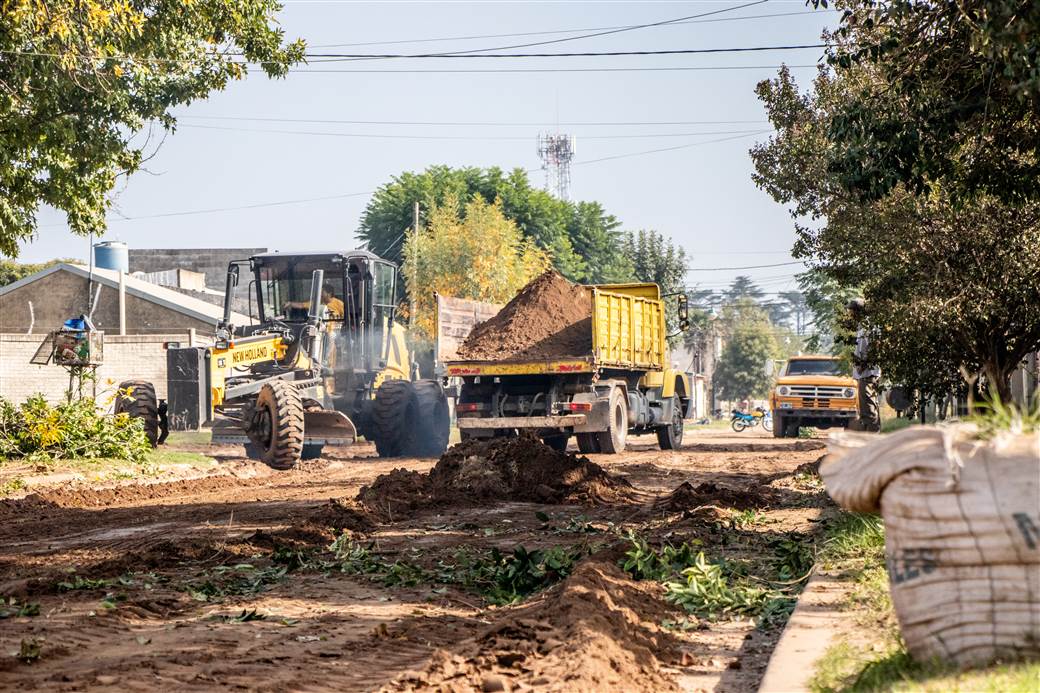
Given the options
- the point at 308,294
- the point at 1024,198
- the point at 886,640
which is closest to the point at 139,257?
the point at 308,294

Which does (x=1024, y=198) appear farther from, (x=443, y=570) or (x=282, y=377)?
(x=282, y=377)

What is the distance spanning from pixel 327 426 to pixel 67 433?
447cm

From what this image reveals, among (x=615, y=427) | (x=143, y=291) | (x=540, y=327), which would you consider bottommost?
(x=615, y=427)

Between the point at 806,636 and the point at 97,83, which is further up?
the point at 97,83

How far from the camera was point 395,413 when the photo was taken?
23.9m

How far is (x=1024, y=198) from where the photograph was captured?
13289 mm

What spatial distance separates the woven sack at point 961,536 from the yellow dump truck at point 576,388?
59.3ft

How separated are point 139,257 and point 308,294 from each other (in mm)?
60393

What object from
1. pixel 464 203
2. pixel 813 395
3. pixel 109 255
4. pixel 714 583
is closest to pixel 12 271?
pixel 109 255

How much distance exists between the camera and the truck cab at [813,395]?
116 ft

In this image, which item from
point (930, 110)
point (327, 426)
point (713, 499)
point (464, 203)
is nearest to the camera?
point (930, 110)

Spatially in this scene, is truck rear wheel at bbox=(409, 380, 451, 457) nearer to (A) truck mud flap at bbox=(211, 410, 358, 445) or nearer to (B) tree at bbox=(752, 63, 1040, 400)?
(A) truck mud flap at bbox=(211, 410, 358, 445)

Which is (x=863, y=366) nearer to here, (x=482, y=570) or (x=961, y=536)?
(x=482, y=570)

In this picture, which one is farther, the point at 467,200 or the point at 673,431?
the point at 467,200
